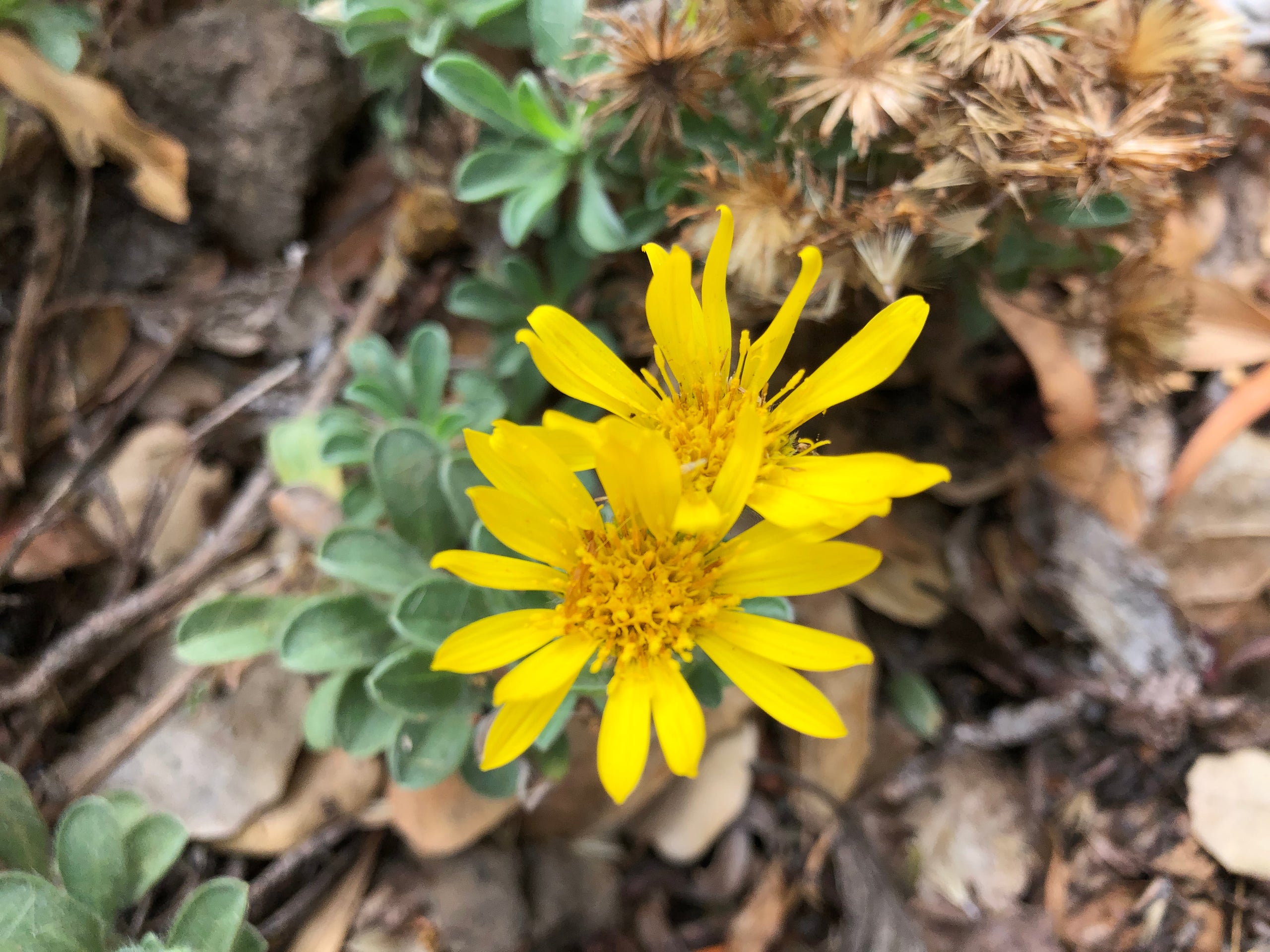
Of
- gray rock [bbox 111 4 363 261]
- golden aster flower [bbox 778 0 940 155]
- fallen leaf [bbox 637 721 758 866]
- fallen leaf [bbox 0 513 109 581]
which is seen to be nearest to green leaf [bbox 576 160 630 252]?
golden aster flower [bbox 778 0 940 155]

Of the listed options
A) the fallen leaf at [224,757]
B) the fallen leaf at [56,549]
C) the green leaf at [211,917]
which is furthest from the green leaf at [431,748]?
the fallen leaf at [56,549]

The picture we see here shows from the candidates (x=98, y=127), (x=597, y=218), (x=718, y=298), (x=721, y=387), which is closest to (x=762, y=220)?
(x=718, y=298)

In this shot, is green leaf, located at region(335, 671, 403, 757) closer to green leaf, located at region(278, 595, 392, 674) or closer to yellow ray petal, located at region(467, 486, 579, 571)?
green leaf, located at region(278, 595, 392, 674)

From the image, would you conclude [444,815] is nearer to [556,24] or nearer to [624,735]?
[624,735]

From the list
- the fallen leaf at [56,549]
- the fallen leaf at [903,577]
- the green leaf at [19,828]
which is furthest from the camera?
the fallen leaf at [903,577]

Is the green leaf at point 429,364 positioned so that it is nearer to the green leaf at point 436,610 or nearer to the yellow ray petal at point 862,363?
the green leaf at point 436,610
